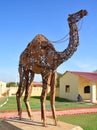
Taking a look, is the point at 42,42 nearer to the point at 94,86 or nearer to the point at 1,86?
the point at 94,86

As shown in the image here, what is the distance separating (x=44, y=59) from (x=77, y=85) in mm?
18300

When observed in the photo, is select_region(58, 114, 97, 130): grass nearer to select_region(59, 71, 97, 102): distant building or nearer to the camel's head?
the camel's head

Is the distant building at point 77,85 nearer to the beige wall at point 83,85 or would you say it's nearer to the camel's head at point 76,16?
the beige wall at point 83,85

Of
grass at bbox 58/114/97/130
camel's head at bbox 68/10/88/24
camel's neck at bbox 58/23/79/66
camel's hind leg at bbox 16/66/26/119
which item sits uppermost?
camel's head at bbox 68/10/88/24

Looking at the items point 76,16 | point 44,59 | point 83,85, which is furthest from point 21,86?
point 83,85

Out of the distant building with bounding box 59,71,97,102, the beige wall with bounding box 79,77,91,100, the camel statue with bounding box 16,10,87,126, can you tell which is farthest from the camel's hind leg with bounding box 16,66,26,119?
the beige wall with bounding box 79,77,91,100

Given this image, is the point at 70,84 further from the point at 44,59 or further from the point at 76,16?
the point at 76,16

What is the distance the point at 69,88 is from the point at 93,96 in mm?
3804

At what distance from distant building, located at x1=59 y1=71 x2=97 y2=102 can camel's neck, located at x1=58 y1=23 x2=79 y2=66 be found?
671 inches

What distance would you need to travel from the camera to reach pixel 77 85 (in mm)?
24750

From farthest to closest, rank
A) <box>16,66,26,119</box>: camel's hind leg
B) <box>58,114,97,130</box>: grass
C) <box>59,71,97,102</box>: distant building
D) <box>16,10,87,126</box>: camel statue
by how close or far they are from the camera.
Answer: <box>59,71,97,102</box>: distant building < <box>58,114,97,130</box>: grass < <box>16,66,26,119</box>: camel's hind leg < <box>16,10,87,126</box>: camel statue

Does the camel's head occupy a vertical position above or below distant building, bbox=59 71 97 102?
above

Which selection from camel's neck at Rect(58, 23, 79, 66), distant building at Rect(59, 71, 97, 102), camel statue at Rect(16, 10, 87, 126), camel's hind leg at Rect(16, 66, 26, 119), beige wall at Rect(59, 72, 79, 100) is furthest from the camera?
beige wall at Rect(59, 72, 79, 100)

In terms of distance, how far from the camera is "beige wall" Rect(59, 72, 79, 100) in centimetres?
2498
